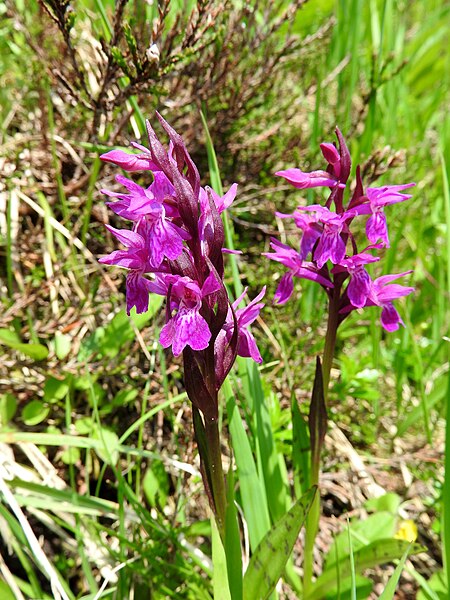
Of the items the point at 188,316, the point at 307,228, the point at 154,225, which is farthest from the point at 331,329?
the point at 154,225

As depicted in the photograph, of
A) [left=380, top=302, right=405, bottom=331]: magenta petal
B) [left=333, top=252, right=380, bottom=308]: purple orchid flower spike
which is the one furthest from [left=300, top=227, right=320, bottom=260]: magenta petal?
[left=380, top=302, right=405, bottom=331]: magenta petal

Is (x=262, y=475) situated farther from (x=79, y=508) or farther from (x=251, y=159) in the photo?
(x=251, y=159)

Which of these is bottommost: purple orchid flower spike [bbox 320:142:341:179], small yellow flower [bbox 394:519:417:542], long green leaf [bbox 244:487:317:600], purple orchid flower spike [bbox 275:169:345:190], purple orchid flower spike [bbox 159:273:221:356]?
small yellow flower [bbox 394:519:417:542]

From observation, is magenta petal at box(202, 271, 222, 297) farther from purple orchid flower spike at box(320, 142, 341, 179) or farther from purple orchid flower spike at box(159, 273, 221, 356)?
purple orchid flower spike at box(320, 142, 341, 179)

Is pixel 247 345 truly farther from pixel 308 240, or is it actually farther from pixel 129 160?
pixel 129 160

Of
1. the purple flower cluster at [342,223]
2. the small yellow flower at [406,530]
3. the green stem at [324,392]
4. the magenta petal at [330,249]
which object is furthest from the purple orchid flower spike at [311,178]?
the small yellow flower at [406,530]

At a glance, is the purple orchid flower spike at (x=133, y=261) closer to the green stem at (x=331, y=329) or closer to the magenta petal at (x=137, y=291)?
the magenta petal at (x=137, y=291)
